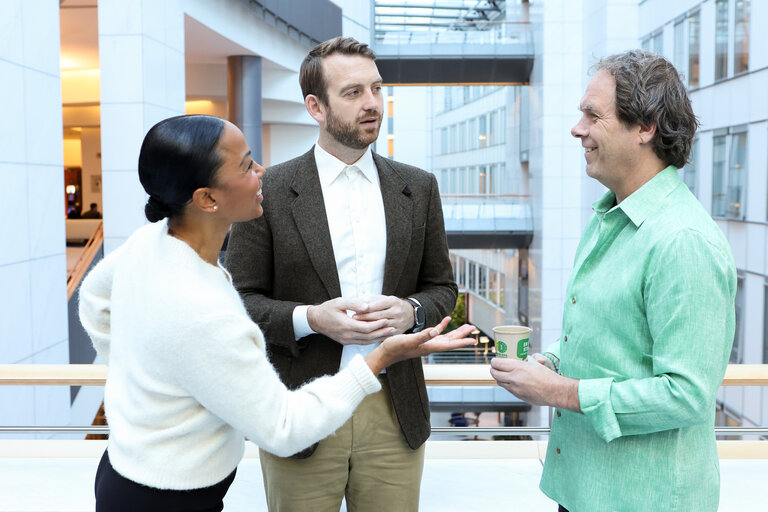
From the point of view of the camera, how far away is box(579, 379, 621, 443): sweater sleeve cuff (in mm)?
1732

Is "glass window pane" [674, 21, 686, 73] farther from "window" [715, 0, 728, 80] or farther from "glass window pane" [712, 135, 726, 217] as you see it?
"glass window pane" [712, 135, 726, 217]

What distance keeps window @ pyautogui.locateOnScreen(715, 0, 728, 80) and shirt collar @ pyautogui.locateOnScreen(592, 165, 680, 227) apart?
13.9 metres

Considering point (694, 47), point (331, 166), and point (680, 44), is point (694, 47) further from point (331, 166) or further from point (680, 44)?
point (331, 166)

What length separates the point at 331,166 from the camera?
98.4 inches

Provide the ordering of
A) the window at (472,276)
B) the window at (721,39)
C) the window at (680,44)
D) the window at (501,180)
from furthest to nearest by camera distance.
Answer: the window at (472,276) → the window at (501,180) → the window at (680,44) → the window at (721,39)

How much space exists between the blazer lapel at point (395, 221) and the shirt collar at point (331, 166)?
49mm

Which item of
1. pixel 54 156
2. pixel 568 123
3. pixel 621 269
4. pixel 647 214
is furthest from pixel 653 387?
pixel 568 123

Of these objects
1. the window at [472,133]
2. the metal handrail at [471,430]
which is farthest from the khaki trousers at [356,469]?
the window at [472,133]

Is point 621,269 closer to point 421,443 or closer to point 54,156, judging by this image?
point 421,443

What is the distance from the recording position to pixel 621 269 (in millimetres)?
1812

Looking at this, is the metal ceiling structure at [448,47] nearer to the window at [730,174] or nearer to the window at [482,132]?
the window at [730,174]

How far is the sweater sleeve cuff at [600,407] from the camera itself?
5.68ft

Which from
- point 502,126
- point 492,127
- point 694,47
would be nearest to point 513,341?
point 694,47

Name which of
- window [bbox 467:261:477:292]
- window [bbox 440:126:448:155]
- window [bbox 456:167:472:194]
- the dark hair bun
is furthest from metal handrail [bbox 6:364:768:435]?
window [bbox 440:126:448:155]
